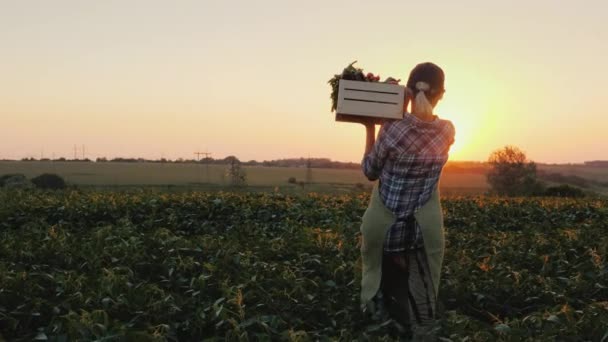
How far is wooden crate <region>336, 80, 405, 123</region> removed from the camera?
4.50 metres

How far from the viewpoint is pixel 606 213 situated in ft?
46.3

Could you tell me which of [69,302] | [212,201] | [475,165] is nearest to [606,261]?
[69,302]

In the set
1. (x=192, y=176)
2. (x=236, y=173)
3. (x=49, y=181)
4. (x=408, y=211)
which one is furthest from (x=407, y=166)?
(x=192, y=176)

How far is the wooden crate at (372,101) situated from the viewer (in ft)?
14.8

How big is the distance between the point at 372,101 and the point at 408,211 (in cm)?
81

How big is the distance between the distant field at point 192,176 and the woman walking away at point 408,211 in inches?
2163

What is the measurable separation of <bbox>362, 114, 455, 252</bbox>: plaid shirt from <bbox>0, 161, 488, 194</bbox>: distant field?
181ft

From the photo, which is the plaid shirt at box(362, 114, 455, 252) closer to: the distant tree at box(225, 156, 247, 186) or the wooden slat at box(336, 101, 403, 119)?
the wooden slat at box(336, 101, 403, 119)

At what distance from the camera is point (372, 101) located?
453 centimetres

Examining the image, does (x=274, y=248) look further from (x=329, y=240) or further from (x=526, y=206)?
(x=526, y=206)

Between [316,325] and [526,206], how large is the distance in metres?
11.3

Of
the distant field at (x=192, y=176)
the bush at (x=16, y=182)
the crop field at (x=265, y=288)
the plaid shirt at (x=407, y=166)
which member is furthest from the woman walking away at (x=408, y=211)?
the distant field at (x=192, y=176)

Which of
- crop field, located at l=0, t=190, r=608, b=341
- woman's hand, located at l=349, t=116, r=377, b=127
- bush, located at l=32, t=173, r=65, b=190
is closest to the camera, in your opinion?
crop field, located at l=0, t=190, r=608, b=341

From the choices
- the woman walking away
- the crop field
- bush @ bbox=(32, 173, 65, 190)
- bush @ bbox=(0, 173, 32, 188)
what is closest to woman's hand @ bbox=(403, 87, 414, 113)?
the woman walking away
